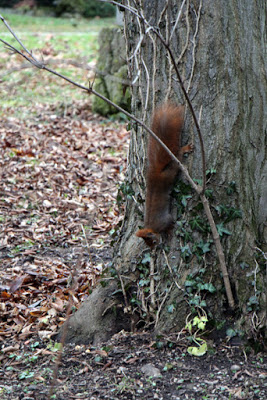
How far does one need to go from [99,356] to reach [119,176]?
11.1ft

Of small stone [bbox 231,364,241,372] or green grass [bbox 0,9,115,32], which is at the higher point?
green grass [bbox 0,9,115,32]

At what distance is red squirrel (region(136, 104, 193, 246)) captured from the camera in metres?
2.66

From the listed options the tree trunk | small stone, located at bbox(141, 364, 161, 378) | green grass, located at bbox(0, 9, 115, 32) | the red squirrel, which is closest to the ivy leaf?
the tree trunk

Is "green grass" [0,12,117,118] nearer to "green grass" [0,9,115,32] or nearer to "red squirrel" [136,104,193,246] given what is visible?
"green grass" [0,9,115,32]

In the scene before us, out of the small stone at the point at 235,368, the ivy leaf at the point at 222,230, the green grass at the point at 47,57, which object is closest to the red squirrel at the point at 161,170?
the ivy leaf at the point at 222,230

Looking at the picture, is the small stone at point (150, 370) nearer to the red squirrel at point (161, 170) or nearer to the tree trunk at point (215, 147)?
the tree trunk at point (215, 147)

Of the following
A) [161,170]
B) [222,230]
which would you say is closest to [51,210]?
[161,170]

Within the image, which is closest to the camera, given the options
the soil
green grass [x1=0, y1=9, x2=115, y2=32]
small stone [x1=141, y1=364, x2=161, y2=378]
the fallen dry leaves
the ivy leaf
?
the soil

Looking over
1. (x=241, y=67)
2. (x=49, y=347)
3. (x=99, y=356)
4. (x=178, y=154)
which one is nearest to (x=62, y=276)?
(x=49, y=347)

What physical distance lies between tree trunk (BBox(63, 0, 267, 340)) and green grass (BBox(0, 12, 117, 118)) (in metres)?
2.81

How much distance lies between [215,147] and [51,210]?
2.87m

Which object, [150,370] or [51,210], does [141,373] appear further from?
[51,210]

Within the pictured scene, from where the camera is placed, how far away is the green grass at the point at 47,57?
911 cm

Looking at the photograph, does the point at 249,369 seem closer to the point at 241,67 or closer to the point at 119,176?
the point at 241,67
